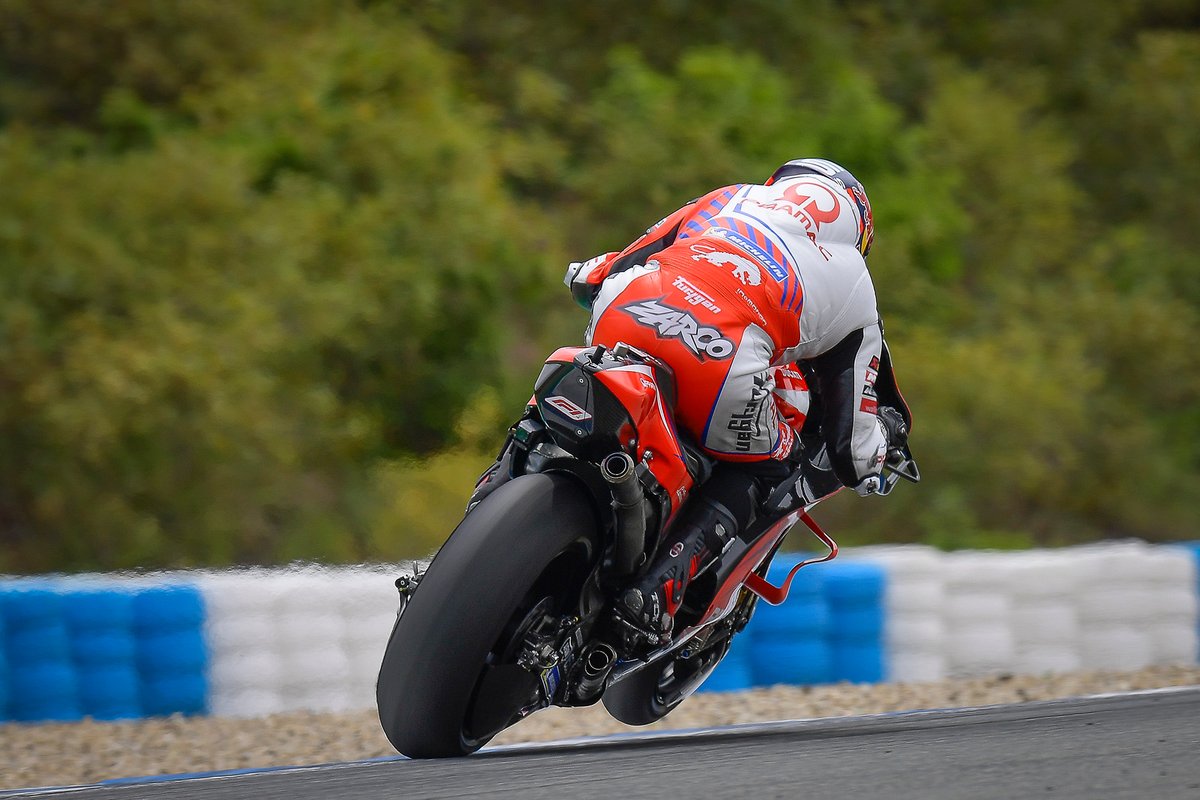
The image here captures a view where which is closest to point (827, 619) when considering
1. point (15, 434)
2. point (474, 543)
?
point (474, 543)

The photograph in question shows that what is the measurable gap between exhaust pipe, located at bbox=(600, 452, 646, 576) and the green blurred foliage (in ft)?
21.4

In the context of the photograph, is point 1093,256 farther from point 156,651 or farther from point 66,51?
point 156,651

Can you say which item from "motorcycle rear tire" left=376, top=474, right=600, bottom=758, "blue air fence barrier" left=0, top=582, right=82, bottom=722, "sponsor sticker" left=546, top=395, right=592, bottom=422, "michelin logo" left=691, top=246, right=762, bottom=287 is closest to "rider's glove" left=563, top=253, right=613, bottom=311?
"michelin logo" left=691, top=246, right=762, bottom=287

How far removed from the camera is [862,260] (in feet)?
15.1

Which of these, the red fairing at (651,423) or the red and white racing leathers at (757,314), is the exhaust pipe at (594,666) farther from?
the red and white racing leathers at (757,314)

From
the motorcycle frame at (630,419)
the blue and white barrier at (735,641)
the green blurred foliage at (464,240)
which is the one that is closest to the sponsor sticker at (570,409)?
the motorcycle frame at (630,419)

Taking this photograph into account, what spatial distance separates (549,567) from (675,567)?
1.37ft

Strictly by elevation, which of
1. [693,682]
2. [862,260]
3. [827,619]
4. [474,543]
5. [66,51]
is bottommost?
[827,619]

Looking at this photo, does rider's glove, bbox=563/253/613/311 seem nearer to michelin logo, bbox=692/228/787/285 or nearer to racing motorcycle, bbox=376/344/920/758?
michelin logo, bbox=692/228/787/285

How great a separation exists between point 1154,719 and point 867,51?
14363 mm

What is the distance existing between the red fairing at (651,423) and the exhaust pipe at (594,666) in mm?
433

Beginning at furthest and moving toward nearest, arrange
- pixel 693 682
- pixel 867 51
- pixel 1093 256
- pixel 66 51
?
pixel 867 51 < pixel 1093 256 < pixel 66 51 < pixel 693 682

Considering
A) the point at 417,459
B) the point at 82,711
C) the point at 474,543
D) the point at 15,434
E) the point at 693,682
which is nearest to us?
the point at 474,543

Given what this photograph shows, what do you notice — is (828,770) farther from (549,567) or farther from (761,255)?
(761,255)
